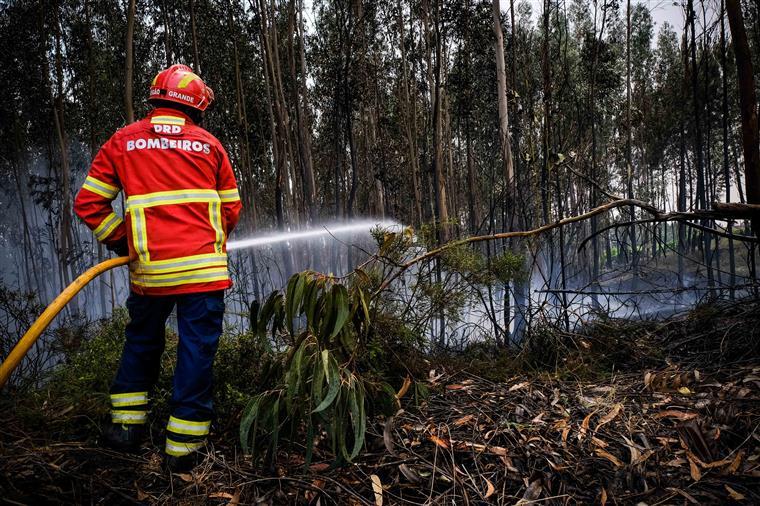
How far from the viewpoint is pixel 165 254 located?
6.69 ft

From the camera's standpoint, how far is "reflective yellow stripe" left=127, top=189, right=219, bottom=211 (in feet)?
6.75

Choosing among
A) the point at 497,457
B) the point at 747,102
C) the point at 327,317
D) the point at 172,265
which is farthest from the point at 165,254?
the point at 747,102

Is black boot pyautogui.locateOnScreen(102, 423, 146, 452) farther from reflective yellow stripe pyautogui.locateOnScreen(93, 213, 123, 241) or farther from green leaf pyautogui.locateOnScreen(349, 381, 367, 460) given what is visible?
green leaf pyautogui.locateOnScreen(349, 381, 367, 460)

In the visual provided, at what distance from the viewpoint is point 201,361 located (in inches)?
80.3

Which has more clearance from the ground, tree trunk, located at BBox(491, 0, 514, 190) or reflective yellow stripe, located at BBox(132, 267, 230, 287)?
tree trunk, located at BBox(491, 0, 514, 190)

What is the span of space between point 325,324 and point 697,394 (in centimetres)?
218

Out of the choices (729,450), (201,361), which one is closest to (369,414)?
(201,361)

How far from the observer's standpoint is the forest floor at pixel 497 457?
175 cm

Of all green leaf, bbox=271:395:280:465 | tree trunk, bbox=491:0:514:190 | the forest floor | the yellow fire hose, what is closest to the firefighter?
the forest floor

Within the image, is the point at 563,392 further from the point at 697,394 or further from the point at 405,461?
the point at 405,461

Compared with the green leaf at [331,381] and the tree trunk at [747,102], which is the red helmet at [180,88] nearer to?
the green leaf at [331,381]

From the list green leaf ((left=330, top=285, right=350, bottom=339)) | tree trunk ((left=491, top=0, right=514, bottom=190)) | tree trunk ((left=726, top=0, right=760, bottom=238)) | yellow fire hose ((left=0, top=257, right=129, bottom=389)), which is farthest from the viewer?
tree trunk ((left=491, top=0, right=514, bottom=190))

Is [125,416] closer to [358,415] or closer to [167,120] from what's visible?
[358,415]

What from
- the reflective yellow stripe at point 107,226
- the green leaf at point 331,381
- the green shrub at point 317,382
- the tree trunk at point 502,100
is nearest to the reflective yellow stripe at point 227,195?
the reflective yellow stripe at point 107,226
